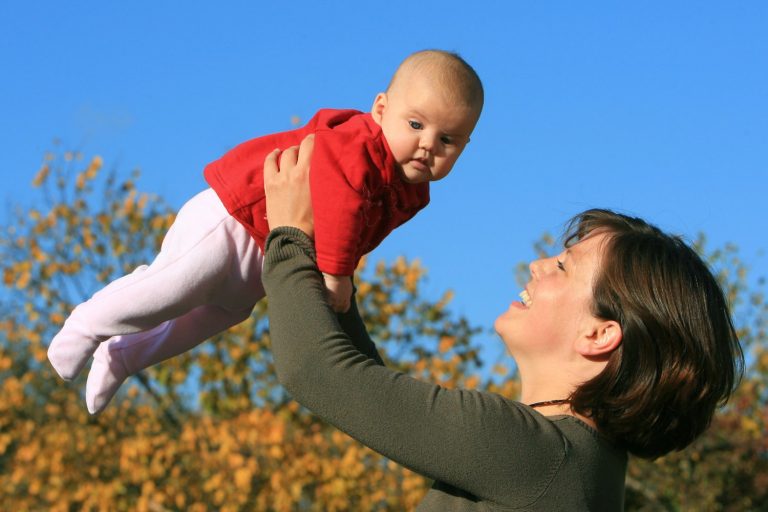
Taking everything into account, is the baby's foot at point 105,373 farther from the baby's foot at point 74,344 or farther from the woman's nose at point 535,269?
the woman's nose at point 535,269

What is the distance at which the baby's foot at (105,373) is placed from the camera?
2764mm

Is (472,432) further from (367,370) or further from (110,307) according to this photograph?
(110,307)

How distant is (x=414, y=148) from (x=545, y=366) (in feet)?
1.68

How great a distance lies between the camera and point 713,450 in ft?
26.4

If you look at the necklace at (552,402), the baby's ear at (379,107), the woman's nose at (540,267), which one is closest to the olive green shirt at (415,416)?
the necklace at (552,402)

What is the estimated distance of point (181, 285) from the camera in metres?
2.50

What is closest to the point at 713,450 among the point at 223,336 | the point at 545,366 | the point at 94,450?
the point at 223,336

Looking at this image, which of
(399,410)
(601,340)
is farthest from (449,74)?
(399,410)

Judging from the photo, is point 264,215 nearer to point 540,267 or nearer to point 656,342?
point 540,267

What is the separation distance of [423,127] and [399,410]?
0.64 metres

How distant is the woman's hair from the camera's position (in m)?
2.10

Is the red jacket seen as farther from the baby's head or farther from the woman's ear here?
the woman's ear

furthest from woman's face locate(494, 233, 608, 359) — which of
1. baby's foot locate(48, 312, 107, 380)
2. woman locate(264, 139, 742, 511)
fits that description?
baby's foot locate(48, 312, 107, 380)

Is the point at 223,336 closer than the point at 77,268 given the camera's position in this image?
Yes
